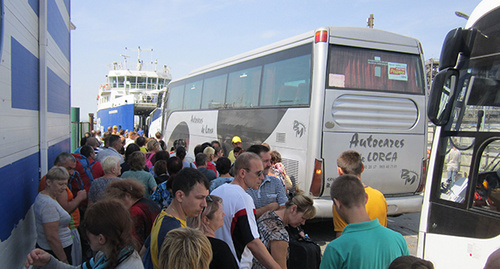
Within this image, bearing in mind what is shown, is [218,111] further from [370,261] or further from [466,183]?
[370,261]

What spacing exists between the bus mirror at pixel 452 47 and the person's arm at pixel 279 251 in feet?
7.85

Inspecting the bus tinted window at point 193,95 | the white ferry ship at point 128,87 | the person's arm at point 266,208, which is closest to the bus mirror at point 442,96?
the person's arm at point 266,208

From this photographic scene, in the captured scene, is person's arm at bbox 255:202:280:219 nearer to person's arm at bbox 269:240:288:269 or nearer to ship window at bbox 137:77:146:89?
person's arm at bbox 269:240:288:269

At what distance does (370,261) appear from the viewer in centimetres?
223

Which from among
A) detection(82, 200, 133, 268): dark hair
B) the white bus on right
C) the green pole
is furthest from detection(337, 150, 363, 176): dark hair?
the green pole

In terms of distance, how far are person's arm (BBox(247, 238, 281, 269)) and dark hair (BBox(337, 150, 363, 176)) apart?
5.06 ft

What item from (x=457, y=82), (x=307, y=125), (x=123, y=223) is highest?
(x=457, y=82)

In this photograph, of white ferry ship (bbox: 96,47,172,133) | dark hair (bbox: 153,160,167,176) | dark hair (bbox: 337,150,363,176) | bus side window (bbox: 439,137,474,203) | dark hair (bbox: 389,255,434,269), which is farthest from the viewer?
white ferry ship (bbox: 96,47,172,133)

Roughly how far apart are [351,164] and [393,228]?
462cm

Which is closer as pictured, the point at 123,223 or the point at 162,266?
the point at 162,266

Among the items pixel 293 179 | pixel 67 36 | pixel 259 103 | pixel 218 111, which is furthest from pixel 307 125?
pixel 67 36

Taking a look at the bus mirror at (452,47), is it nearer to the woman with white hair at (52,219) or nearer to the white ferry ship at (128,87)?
the woman with white hair at (52,219)

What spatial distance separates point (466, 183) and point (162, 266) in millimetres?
2891

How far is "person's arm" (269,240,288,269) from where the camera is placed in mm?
2979
